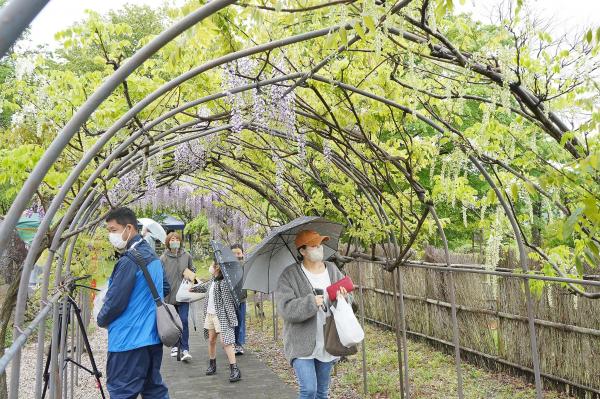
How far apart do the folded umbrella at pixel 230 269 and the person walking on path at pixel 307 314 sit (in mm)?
2551

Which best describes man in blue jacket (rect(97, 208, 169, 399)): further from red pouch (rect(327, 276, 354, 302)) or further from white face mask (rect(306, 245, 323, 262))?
red pouch (rect(327, 276, 354, 302))

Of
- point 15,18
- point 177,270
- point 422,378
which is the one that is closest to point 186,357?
point 177,270

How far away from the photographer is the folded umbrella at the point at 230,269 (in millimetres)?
6336

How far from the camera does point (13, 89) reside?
4.25 meters

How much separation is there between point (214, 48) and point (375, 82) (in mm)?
1241

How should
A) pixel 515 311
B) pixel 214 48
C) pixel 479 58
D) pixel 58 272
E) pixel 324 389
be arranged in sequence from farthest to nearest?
pixel 515 311
pixel 58 272
pixel 324 389
pixel 214 48
pixel 479 58

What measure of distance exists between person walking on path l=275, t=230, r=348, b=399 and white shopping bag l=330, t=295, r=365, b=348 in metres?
0.09

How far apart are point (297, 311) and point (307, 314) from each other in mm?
72

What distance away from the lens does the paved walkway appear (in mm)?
5723

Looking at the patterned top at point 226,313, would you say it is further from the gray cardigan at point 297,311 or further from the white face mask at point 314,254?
the white face mask at point 314,254

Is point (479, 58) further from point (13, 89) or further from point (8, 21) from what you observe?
point (13, 89)

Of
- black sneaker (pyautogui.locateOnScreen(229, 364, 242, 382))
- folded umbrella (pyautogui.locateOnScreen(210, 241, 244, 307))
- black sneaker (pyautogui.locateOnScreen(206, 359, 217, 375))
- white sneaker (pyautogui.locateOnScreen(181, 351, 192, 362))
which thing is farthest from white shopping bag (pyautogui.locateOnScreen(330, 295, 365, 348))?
white sneaker (pyautogui.locateOnScreen(181, 351, 192, 362))

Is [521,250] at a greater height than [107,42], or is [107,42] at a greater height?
[107,42]

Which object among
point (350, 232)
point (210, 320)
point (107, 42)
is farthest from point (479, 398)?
point (107, 42)
